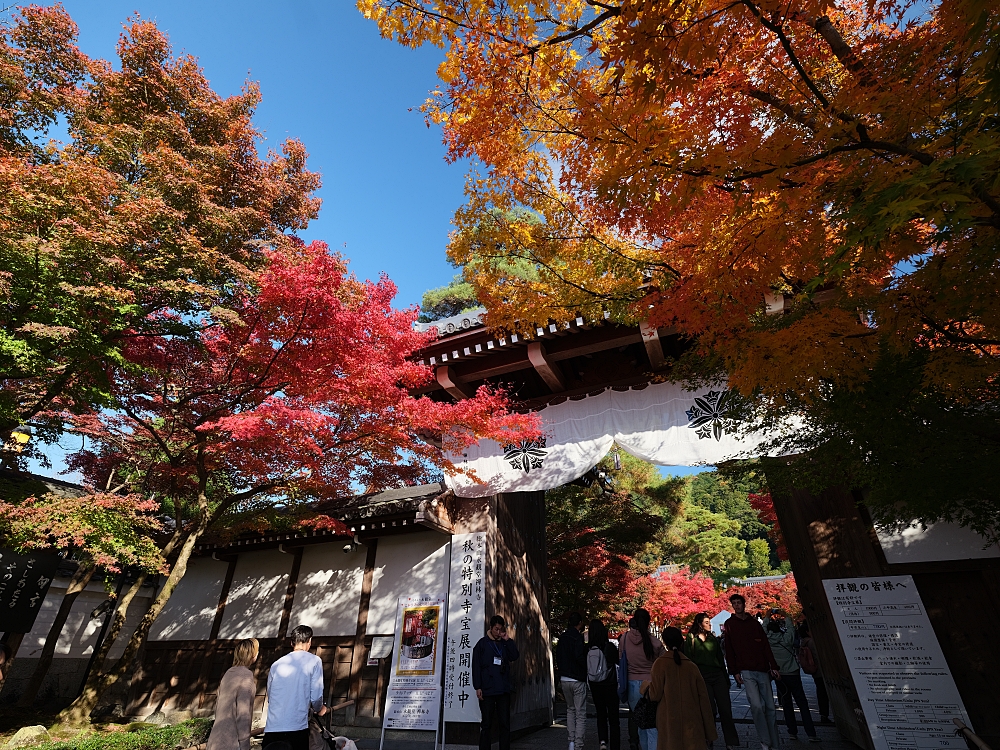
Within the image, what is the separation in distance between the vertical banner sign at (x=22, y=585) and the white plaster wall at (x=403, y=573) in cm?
602

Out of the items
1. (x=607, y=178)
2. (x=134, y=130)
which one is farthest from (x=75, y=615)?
(x=607, y=178)

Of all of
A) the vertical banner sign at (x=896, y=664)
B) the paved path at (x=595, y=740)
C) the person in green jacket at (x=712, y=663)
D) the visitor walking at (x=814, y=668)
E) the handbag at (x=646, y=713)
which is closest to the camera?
the handbag at (x=646, y=713)

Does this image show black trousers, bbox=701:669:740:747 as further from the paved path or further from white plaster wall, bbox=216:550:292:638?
white plaster wall, bbox=216:550:292:638

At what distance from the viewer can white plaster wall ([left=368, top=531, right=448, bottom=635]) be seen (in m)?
9.34

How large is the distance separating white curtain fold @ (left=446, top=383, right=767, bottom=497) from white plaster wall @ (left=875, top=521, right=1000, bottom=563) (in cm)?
191

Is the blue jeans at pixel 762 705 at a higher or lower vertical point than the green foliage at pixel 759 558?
lower

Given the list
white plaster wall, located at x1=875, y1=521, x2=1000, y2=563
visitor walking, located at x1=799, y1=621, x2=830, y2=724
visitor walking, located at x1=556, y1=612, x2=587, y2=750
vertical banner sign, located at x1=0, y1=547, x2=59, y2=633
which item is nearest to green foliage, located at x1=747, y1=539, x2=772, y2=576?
visitor walking, located at x1=799, y1=621, x2=830, y2=724

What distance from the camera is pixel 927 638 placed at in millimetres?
5777

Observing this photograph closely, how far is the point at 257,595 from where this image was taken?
35.8 feet

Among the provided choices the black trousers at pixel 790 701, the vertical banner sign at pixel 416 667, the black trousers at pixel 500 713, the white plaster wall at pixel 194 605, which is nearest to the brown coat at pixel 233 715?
the black trousers at pixel 500 713

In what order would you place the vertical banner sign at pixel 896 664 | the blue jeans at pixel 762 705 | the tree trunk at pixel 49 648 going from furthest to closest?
the tree trunk at pixel 49 648 < the blue jeans at pixel 762 705 < the vertical banner sign at pixel 896 664

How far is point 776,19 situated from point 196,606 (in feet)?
46.6

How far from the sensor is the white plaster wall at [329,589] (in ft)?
32.2

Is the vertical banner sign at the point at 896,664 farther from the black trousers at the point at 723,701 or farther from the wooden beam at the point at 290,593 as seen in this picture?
the wooden beam at the point at 290,593
